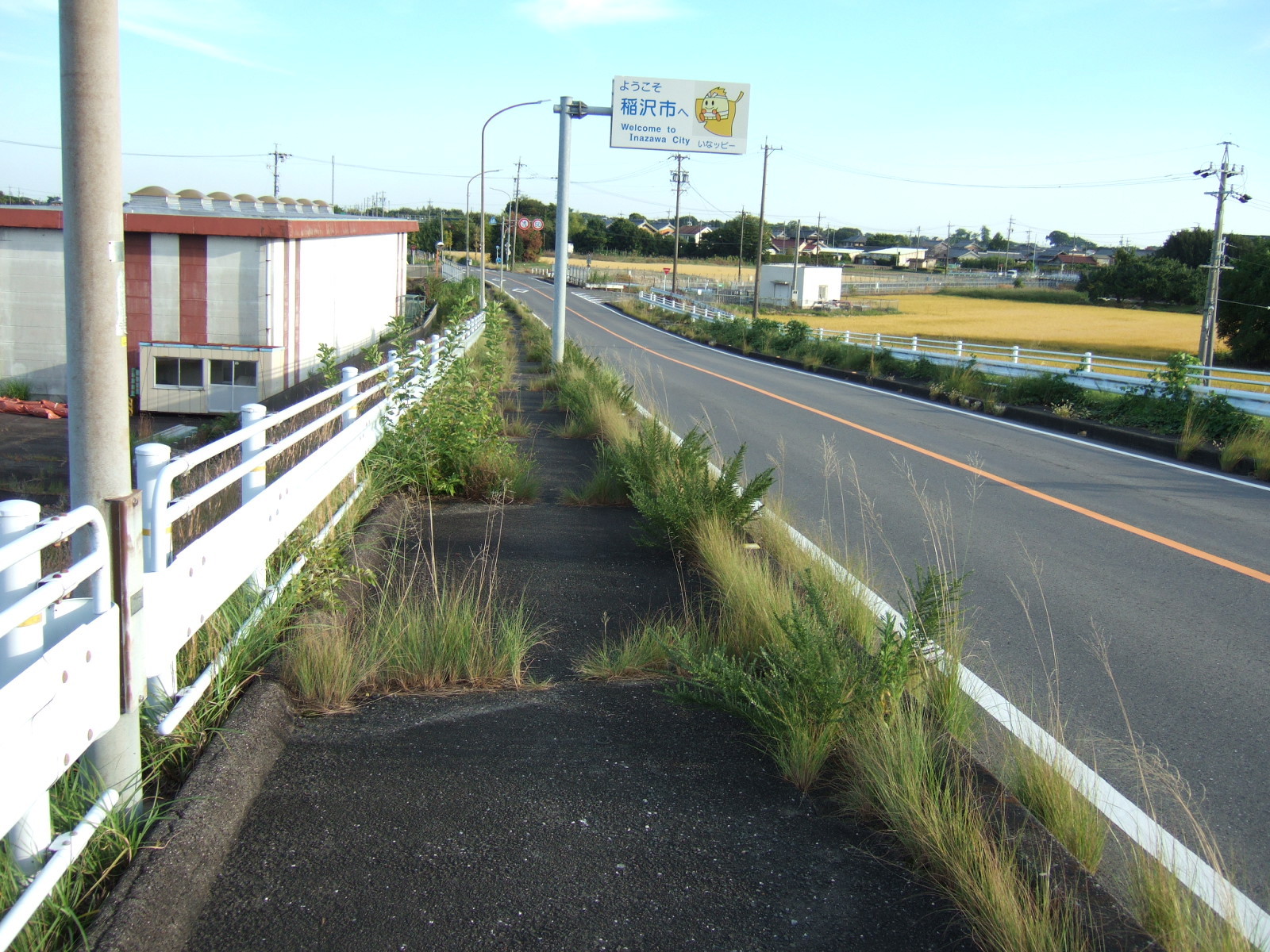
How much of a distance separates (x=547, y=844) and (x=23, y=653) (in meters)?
1.59

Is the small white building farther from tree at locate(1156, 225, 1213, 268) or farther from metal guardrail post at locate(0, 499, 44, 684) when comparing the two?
metal guardrail post at locate(0, 499, 44, 684)

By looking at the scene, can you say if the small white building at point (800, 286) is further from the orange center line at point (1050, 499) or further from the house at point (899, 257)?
the house at point (899, 257)

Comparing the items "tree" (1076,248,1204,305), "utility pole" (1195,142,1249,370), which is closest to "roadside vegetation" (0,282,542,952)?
"utility pole" (1195,142,1249,370)

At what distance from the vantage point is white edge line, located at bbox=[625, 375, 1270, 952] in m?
2.88

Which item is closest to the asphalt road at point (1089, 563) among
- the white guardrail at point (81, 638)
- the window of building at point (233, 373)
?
the white guardrail at point (81, 638)

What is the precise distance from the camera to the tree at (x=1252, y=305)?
5878 centimetres

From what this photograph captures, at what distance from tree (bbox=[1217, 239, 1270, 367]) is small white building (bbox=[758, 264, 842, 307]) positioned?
33634 mm

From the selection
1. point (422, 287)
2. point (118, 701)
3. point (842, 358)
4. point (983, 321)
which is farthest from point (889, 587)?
point (983, 321)

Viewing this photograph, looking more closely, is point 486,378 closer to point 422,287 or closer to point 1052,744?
point 1052,744

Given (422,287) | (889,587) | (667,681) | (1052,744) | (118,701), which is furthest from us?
(422,287)

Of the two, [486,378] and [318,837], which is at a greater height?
[486,378]

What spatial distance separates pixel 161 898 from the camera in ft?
8.79

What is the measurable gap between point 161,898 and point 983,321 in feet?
266

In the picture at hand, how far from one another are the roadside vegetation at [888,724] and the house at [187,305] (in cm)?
1952
